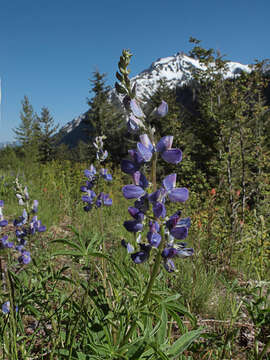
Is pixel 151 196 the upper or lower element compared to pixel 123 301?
upper

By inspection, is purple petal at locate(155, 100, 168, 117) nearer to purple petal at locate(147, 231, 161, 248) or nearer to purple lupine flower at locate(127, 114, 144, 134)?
purple lupine flower at locate(127, 114, 144, 134)

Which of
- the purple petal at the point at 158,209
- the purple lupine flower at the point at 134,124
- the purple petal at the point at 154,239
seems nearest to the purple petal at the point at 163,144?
the purple lupine flower at the point at 134,124

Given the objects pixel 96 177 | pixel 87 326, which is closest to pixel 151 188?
pixel 87 326

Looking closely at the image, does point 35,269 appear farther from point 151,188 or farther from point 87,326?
point 151,188

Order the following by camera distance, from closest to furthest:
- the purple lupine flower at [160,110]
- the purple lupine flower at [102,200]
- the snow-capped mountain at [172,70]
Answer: the purple lupine flower at [160,110]
the snow-capped mountain at [172,70]
the purple lupine flower at [102,200]

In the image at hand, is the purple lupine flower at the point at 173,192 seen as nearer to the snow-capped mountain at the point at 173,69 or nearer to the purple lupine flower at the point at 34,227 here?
the snow-capped mountain at the point at 173,69

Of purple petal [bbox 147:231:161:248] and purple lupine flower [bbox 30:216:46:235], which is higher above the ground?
purple petal [bbox 147:231:161:248]

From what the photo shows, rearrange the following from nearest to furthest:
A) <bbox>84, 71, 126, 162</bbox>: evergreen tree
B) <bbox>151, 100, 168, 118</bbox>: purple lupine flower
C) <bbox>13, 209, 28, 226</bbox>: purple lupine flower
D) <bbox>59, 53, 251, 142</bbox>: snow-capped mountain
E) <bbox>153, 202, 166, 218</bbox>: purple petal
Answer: <bbox>153, 202, 166, 218</bbox>: purple petal, <bbox>151, 100, 168, 118</bbox>: purple lupine flower, <bbox>59, 53, 251, 142</bbox>: snow-capped mountain, <bbox>13, 209, 28, 226</bbox>: purple lupine flower, <bbox>84, 71, 126, 162</bbox>: evergreen tree

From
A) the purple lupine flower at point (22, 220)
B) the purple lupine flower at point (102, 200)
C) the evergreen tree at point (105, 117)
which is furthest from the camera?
the evergreen tree at point (105, 117)

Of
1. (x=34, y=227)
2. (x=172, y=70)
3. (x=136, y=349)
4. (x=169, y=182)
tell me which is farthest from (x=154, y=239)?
(x=172, y=70)

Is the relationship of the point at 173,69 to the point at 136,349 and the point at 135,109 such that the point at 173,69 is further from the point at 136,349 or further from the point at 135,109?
the point at 136,349

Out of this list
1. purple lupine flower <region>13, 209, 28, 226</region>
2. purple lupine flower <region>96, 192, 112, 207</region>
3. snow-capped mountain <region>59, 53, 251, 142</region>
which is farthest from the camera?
purple lupine flower <region>96, 192, 112, 207</region>

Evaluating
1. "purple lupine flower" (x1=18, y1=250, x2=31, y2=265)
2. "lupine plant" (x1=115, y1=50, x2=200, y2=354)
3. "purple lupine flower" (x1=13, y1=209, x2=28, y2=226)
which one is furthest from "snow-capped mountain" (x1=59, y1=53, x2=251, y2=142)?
"purple lupine flower" (x1=18, y1=250, x2=31, y2=265)

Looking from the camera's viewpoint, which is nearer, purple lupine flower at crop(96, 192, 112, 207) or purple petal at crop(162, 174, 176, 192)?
purple petal at crop(162, 174, 176, 192)
